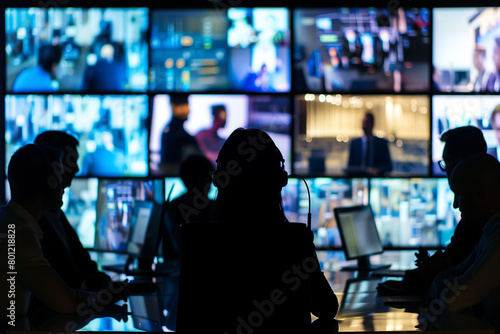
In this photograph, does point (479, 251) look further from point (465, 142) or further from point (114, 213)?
point (114, 213)

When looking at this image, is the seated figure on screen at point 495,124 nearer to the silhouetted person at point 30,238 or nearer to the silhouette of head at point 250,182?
the silhouette of head at point 250,182

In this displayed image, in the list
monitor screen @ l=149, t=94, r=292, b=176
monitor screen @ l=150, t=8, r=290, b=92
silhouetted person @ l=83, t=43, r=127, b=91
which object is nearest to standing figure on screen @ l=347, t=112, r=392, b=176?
monitor screen @ l=149, t=94, r=292, b=176

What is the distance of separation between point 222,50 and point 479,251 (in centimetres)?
266

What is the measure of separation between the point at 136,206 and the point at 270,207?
5.44 ft

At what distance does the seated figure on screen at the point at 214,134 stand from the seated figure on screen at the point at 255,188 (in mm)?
2591

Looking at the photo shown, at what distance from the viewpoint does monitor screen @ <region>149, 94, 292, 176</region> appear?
4.55m

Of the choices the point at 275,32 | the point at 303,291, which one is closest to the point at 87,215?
the point at 275,32

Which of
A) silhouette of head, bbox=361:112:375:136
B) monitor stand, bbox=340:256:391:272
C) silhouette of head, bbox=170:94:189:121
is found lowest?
monitor stand, bbox=340:256:391:272

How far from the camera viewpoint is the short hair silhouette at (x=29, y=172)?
2.30 metres

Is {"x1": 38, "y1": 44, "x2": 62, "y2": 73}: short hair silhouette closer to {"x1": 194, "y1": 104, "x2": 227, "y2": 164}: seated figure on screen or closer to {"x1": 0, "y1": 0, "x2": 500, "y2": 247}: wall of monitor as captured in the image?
{"x1": 0, "y1": 0, "x2": 500, "y2": 247}: wall of monitor

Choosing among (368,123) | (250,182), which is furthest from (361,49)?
(250,182)

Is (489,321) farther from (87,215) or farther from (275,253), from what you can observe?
(87,215)

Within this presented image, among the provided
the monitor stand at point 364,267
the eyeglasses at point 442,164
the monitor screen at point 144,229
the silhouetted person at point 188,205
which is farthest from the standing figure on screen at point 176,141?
the eyeglasses at point 442,164

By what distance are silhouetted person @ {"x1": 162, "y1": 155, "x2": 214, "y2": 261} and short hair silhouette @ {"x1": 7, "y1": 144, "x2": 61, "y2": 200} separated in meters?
1.55
